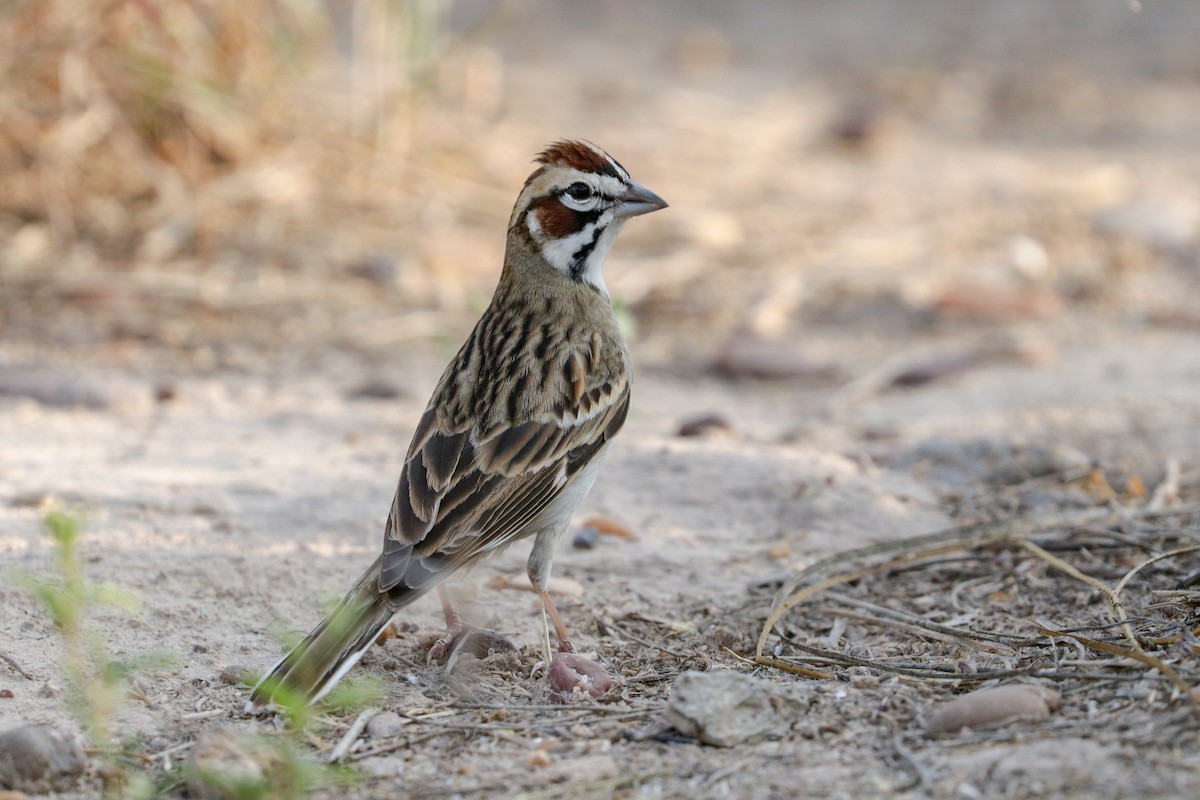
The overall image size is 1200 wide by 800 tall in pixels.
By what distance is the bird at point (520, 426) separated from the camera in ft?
12.3

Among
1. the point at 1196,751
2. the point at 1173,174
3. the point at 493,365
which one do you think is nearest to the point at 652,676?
the point at 493,365

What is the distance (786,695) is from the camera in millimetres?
3414

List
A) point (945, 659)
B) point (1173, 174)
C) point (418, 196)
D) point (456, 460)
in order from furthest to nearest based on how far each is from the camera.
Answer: point (1173, 174), point (418, 196), point (456, 460), point (945, 659)

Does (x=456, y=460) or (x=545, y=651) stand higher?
(x=456, y=460)

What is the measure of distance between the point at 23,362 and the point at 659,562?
3593 millimetres

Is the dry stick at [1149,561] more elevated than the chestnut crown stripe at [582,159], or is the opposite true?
the chestnut crown stripe at [582,159]

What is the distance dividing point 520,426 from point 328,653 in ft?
3.07

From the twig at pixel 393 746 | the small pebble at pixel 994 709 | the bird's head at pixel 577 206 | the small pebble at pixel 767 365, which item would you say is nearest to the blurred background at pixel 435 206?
the small pebble at pixel 767 365

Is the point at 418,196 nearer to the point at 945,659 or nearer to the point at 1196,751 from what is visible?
the point at 945,659

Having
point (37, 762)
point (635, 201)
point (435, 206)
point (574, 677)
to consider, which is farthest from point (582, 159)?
point (435, 206)

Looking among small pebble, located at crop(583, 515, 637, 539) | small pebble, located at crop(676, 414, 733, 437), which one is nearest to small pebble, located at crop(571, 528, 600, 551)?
small pebble, located at crop(583, 515, 637, 539)

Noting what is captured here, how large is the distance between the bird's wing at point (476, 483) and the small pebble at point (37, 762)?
86 cm

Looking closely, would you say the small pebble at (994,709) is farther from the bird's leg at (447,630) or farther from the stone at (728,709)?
the bird's leg at (447,630)

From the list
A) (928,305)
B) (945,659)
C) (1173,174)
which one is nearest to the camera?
(945,659)
